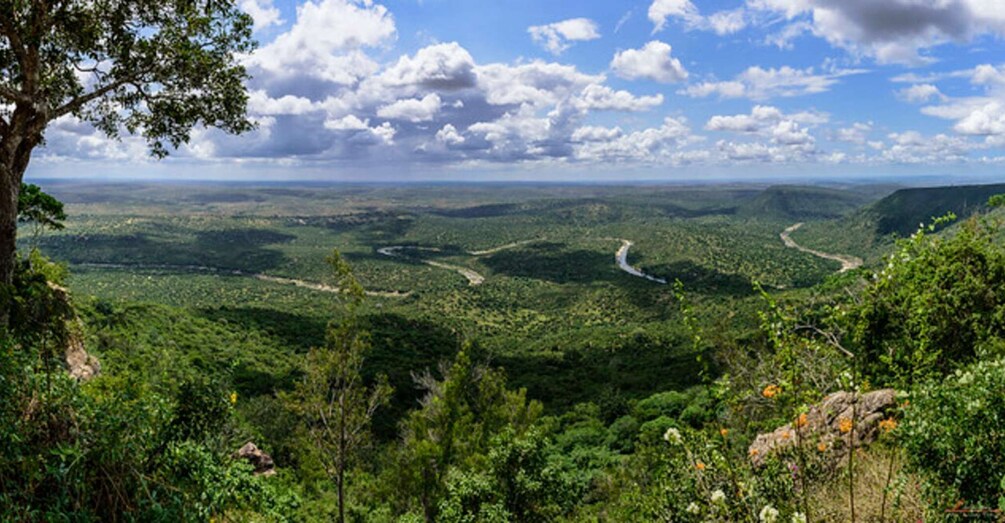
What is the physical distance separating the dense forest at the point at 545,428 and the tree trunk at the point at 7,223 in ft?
0.92

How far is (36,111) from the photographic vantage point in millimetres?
7465

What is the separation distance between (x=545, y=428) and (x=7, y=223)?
1383 cm

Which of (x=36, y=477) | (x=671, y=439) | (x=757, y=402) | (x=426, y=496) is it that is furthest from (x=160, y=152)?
(x=757, y=402)

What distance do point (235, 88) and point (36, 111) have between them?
2939 mm

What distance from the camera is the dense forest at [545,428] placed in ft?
16.0

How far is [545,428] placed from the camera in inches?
643

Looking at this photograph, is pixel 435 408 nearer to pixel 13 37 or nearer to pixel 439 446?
pixel 439 446

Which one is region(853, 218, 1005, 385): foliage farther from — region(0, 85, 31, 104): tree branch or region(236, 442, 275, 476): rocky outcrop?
region(236, 442, 275, 476): rocky outcrop

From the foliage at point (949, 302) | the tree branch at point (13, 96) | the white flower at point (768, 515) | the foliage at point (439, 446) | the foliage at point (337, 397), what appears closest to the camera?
the white flower at point (768, 515)

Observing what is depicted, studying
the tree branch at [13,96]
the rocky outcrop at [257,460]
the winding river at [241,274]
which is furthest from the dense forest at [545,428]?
the winding river at [241,274]

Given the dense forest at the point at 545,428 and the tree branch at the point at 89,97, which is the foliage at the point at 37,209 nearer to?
the dense forest at the point at 545,428

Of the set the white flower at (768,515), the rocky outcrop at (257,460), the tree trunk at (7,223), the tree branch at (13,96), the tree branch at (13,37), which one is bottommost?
the rocky outcrop at (257,460)

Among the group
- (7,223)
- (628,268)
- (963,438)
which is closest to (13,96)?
(7,223)

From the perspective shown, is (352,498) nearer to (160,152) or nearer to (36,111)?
(160,152)
